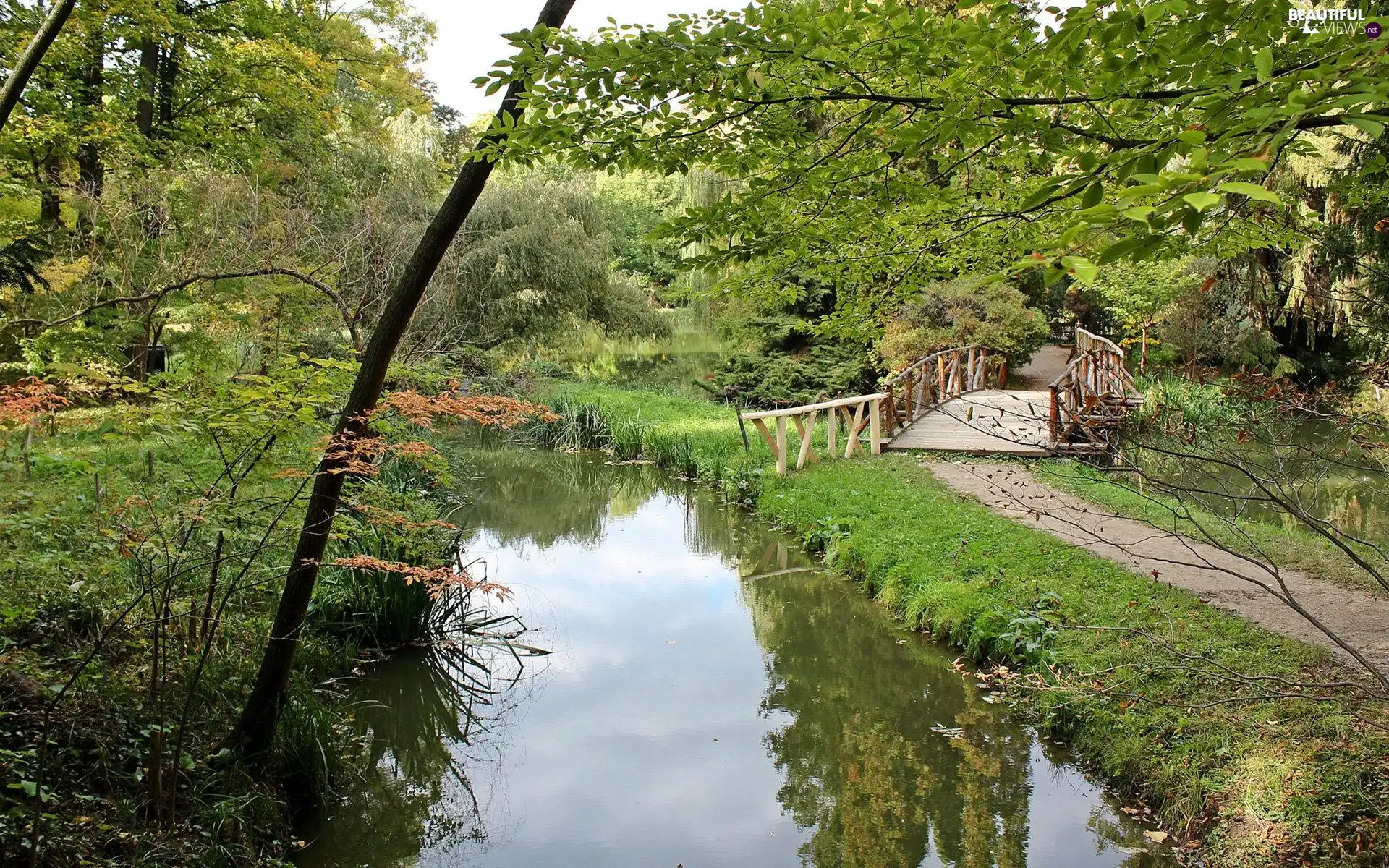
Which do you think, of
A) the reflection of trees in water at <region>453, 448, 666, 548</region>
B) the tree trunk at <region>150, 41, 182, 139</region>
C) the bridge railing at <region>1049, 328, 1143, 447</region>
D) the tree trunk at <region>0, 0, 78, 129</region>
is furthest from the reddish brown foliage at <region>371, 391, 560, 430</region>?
the tree trunk at <region>150, 41, 182, 139</region>

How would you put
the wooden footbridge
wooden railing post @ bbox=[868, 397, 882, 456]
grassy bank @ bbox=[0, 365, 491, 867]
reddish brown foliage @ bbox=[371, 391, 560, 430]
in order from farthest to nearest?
wooden railing post @ bbox=[868, 397, 882, 456], the wooden footbridge, reddish brown foliage @ bbox=[371, 391, 560, 430], grassy bank @ bbox=[0, 365, 491, 867]

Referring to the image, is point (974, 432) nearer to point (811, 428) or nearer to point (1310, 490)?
point (811, 428)

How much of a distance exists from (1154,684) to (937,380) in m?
11.9

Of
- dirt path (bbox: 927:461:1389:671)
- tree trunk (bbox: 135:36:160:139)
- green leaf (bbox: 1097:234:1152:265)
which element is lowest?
dirt path (bbox: 927:461:1389:671)

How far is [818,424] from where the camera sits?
1534 cm

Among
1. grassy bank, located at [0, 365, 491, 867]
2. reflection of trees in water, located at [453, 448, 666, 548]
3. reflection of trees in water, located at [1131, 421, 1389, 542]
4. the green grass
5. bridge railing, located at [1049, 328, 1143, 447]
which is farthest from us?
bridge railing, located at [1049, 328, 1143, 447]

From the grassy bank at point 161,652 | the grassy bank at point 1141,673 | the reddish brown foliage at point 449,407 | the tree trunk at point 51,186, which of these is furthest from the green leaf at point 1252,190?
the tree trunk at point 51,186

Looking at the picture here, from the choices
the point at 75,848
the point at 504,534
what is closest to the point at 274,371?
the point at 75,848

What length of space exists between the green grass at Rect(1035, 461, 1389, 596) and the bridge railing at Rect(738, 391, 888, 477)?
2994mm

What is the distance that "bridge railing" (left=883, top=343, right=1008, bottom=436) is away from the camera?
14133mm

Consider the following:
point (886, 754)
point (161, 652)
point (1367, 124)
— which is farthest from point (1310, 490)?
point (161, 652)

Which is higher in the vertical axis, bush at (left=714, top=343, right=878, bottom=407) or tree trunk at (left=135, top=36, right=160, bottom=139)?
tree trunk at (left=135, top=36, right=160, bottom=139)

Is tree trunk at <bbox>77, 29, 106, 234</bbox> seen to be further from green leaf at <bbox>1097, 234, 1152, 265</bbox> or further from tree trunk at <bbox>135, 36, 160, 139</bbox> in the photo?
green leaf at <bbox>1097, 234, 1152, 265</bbox>

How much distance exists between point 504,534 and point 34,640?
21.8 ft
